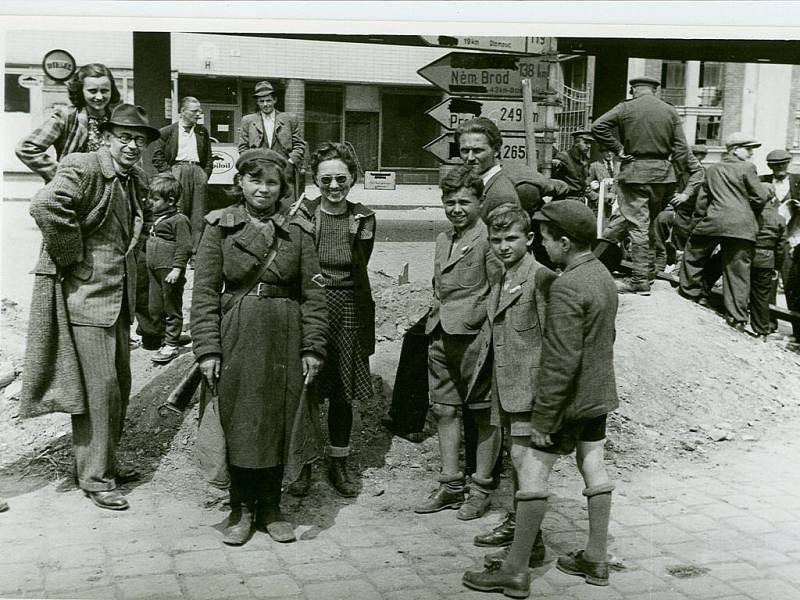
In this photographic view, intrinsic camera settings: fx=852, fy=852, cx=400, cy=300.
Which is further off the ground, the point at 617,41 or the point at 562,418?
the point at 617,41

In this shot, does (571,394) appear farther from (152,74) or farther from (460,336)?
(152,74)

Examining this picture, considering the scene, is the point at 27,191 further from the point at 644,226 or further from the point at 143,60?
the point at 644,226

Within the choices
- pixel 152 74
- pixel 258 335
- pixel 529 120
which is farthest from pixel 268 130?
pixel 258 335

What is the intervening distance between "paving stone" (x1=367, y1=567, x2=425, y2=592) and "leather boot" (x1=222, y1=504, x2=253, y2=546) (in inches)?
26.4

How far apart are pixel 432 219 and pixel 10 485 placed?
41.8 feet

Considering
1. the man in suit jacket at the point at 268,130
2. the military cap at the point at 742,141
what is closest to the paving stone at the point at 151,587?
the man in suit jacket at the point at 268,130

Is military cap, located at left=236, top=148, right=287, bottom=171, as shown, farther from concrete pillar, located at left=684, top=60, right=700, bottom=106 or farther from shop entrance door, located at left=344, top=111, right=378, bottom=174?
concrete pillar, located at left=684, top=60, right=700, bottom=106

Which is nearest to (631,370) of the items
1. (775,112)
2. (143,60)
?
(143,60)

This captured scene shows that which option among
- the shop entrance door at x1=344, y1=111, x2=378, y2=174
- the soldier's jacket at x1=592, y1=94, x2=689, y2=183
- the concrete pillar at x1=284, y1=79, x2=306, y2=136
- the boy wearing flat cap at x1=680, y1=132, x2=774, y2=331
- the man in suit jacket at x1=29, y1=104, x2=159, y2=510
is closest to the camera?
the man in suit jacket at x1=29, y1=104, x2=159, y2=510

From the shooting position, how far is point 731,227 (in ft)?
27.3

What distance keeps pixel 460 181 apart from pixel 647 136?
3933 millimetres

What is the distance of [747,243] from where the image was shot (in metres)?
8.42

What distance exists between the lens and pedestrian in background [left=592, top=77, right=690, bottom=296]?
771 centimetres

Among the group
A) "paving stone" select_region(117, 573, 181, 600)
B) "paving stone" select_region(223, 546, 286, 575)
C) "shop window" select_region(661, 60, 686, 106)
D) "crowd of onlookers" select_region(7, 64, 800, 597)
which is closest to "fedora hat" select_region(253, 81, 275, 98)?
"crowd of onlookers" select_region(7, 64, 800, 597)
